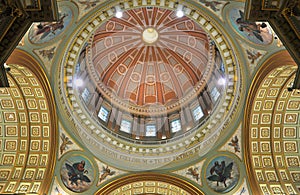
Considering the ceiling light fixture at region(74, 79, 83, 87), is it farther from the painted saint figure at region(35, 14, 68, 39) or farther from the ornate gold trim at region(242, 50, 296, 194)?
the ornate gold trim at region(242, 50, 296, 194)

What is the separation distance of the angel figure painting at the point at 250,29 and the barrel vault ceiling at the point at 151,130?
69 millimetres

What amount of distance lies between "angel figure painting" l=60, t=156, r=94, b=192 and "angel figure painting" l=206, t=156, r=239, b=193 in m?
7.80

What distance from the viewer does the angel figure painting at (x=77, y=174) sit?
62.6ft

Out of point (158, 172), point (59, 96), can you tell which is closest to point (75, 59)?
point (59, 96)

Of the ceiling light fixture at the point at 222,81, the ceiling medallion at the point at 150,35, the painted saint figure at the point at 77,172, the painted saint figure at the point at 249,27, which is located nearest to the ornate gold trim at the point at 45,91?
the painted saint figure at the point at 77,172


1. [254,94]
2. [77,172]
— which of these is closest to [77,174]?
[77,172]

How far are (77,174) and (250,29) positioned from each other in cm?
1356

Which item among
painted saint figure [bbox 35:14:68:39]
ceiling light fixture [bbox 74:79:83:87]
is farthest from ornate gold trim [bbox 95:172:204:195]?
painted saint figure [bbox 35:14:68:39]

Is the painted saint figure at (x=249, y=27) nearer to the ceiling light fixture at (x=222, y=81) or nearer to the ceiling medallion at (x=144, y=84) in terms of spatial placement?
the ceiling medallion at (x=144, y=84)

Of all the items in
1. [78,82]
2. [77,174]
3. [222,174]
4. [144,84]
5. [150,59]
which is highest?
[150,59]

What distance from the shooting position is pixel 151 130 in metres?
25.2

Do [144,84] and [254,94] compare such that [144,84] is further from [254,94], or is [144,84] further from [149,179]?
[254,94]

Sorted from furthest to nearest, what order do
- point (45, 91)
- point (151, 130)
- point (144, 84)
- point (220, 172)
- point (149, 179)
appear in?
1. point (144, 84)
2. point (151, 130)
3. point (149, 179)
4. point (220, 172)
5. point (45, 91)

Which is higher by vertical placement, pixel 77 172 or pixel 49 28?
pixel 49 28
